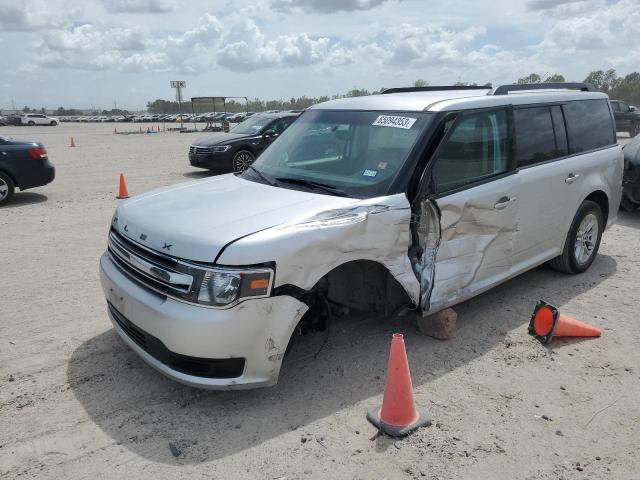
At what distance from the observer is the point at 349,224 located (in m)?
3.31

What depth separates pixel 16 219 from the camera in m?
8.77

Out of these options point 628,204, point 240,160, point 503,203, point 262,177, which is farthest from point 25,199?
point 628,204

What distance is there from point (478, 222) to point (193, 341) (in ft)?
7.82

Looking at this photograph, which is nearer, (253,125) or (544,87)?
(544,87)

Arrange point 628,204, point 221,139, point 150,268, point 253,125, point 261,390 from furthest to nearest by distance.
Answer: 1. point 253,125
2. point 221,139
3. point 628,204
4. point 261,390
5. point 150,268

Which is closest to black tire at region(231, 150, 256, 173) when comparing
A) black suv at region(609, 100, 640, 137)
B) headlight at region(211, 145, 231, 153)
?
headlight at region(211, 145, 231, 153)

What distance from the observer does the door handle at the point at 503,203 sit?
423cm

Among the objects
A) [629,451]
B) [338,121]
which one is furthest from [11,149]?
[629,451]

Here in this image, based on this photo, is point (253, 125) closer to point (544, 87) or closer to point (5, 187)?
point (5, 187)

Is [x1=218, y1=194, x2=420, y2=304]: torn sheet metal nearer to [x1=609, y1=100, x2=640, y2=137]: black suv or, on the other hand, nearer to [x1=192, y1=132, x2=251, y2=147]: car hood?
[x1=192, y1=132, x2=251, y2=147]: car hood

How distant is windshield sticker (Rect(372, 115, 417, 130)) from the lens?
399 centimetres

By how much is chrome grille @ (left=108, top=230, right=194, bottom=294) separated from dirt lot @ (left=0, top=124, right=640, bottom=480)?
0.80 metres

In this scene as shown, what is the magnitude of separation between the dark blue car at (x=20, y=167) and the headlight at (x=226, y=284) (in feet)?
28.0

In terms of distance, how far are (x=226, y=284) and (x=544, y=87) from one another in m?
4.21
